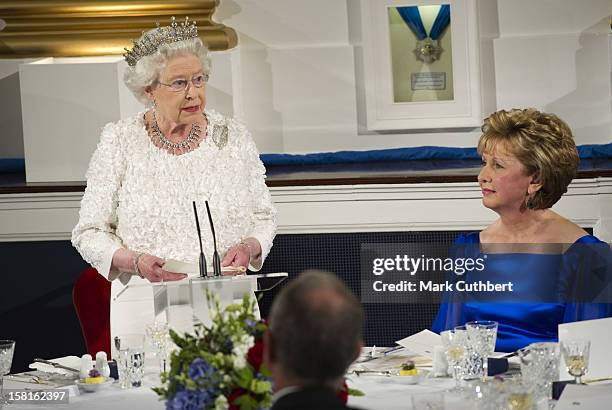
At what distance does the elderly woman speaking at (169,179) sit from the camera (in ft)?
12.6

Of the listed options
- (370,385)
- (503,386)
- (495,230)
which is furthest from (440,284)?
(503,386)

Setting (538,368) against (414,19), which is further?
(414,19)

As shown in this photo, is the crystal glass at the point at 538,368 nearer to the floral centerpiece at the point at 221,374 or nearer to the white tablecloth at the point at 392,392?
the white tablecloth at the point at 392,392

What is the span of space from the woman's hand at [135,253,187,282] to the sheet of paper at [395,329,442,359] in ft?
2.66

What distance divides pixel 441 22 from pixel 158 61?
2.04 m

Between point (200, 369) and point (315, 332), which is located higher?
point (315, 332)

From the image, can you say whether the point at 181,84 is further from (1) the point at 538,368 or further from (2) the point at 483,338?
(1) the point at 538,368

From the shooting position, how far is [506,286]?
353 centimetres

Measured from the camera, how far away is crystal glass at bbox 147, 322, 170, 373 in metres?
3.04

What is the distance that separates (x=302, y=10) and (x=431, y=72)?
70 cm

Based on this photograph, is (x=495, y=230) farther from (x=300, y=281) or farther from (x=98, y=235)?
(x=300, y=281)

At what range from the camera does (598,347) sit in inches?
113

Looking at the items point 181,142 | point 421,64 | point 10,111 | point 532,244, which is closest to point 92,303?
point 181,142

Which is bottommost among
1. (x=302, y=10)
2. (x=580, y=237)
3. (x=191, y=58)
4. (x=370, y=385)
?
(x=370, y=385)
